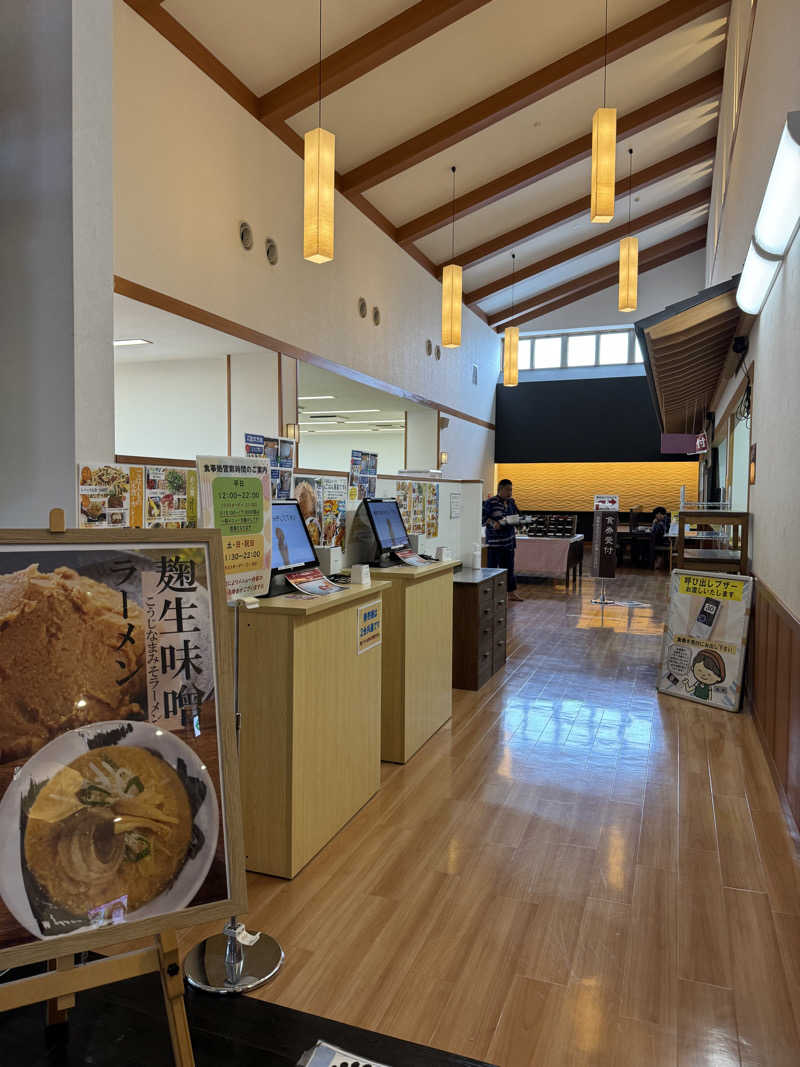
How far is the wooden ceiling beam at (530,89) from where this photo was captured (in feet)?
20.0

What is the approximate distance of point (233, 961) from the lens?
6.53 ft

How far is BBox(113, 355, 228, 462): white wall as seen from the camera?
6.78 metres

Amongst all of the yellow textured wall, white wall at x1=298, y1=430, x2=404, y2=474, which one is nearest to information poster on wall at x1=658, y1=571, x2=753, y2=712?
the yellow textured wall

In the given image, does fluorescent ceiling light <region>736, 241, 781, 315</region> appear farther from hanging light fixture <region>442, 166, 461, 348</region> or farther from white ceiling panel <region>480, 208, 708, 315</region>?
white ceiling panel <region>480, 208, 708, 315</region>

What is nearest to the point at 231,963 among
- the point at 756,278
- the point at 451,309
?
the point at 756,278

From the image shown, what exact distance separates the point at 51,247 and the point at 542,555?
934 centimetres

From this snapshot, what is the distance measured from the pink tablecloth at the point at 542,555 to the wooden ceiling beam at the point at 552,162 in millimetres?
4809

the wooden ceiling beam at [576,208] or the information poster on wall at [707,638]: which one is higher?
the wooden ceiling beam at [576,208]

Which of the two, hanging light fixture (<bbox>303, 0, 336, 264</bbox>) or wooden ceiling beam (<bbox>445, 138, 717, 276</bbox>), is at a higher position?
wooden ceiling beam (<bbox>445, 138, 717, 276</bbox>)

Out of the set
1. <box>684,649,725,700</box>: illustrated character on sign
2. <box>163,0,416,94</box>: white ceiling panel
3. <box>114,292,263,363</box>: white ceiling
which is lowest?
<box>684,649,725,700</box>: illustrated character on sign

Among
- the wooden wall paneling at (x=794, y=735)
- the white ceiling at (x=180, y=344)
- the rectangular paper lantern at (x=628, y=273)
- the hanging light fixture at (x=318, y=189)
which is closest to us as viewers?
the wooden wall paneling at (x=794, y=735)

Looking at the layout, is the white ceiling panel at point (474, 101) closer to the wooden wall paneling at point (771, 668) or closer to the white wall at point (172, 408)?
the white wall at point (172, 408)

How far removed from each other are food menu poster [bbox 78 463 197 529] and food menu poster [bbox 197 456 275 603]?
22 centimetres

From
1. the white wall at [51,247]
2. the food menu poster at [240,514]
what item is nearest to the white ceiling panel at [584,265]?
the white wall at [51,247]
